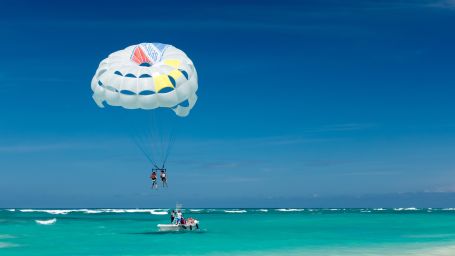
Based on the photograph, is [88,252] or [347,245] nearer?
[88,252]

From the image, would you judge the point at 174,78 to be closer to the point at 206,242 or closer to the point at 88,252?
the point at 88,252

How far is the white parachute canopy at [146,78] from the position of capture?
974 inches

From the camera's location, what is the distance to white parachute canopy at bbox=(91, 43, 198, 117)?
81.2 ft

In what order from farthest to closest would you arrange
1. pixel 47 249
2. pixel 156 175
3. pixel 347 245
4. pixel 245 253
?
pixel 347 245, pixel 47 249, pixel 245 253, pixel 156 175

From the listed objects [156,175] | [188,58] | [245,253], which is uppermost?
[188,58]

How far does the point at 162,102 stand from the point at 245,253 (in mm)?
8030

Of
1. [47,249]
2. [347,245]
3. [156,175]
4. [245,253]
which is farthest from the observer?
[347,245]

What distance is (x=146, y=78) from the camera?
2494 centimetres

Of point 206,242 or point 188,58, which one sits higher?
point 188,58

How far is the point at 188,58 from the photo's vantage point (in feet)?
87.6

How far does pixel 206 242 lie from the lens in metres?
33.7

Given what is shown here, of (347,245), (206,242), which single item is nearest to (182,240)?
(206,242)

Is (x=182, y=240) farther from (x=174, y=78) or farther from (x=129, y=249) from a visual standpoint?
(x=174, y=78)

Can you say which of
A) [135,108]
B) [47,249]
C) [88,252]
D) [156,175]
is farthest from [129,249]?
[135,108]
